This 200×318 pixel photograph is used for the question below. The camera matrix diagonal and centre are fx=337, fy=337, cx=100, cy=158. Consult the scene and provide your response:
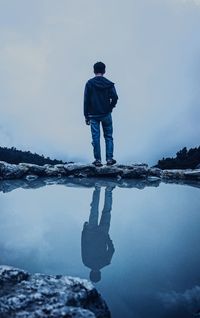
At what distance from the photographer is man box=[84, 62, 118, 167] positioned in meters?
7.94

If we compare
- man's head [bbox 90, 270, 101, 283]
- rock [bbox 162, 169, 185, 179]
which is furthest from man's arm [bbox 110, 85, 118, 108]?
man's head [bbox 90, 270, 101, 283]

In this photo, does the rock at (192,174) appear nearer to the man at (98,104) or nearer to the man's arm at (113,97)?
the man at (98,104)

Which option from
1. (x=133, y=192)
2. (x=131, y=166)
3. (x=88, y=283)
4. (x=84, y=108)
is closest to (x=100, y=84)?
(x=84, y=108)

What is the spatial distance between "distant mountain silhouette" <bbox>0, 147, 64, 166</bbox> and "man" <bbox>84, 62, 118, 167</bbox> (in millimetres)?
3075

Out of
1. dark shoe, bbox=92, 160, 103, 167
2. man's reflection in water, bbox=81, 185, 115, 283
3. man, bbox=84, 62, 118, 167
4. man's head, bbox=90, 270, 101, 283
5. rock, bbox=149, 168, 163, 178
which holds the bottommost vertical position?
man's head, bbox=90, 270, 101, 283

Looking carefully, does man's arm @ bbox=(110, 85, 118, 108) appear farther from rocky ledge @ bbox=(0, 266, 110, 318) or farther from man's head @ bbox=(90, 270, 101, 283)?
rocky ledge @ bbox=(0, 266, 110, 318)

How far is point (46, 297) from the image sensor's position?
1.49 meters

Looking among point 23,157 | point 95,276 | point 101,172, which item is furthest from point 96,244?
point 23,157

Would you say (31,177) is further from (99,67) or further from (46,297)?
(46,297)

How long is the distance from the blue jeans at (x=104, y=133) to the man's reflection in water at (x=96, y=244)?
13.2ft

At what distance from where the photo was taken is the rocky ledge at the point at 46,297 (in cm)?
138

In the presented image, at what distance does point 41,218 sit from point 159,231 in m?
1.20

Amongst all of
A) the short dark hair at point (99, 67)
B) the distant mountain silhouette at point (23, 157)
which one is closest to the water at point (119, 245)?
the short dark hair at point (99, 67)

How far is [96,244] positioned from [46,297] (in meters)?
1.19
